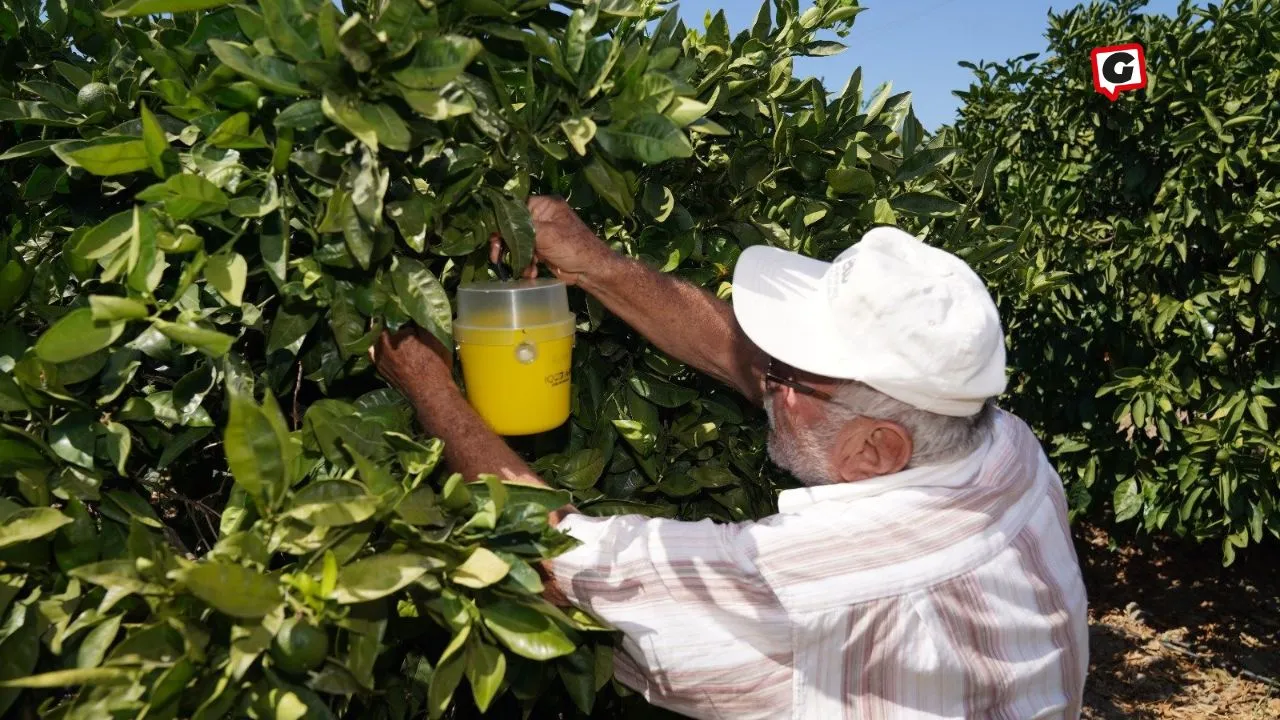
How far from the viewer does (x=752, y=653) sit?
5.50 feet

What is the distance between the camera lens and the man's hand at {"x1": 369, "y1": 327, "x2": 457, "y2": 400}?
1739mm

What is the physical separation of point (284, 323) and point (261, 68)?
0.37m

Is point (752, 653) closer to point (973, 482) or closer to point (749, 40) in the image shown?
point (973, 482)

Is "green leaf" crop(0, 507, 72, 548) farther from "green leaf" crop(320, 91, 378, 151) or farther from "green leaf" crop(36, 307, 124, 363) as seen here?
"green leaf" crop(320, 91, 378, 151)

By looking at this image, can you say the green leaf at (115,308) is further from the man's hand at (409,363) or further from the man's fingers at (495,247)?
the man's fingers at (495,247)

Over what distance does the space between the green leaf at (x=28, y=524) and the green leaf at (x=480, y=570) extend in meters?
0.50

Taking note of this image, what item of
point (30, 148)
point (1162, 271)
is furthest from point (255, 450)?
point (1162, 271)

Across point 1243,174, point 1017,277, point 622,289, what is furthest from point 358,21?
point 1243,174

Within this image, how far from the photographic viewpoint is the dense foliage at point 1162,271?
444cm

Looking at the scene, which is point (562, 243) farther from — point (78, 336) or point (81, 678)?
point (81, 678)

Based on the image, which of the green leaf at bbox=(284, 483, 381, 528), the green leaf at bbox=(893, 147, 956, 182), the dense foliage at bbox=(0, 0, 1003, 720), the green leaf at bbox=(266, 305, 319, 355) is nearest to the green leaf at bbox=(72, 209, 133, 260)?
the dense foliage at bbox=(0, 0, 1003, 720)

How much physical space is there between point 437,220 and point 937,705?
1104mm

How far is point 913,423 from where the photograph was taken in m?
1.82

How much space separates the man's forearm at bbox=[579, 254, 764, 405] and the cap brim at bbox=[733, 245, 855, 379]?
0.58ft
